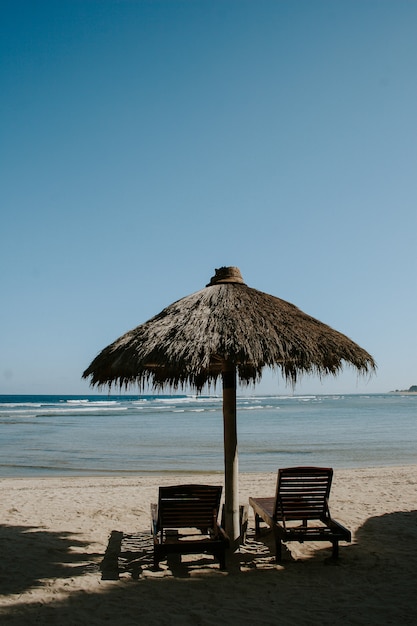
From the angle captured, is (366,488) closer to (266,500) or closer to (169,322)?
(266,500)

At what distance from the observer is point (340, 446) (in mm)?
18141

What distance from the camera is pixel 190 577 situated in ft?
15.0

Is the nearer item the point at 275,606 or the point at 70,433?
the point at 275,606

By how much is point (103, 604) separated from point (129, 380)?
206 centimetres

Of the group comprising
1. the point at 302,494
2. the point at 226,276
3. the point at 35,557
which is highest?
the point at 226,276

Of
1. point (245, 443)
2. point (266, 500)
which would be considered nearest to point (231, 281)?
point (266, 500)

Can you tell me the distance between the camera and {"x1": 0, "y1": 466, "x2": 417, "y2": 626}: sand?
3.81 m

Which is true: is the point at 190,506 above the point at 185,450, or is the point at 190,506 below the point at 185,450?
above

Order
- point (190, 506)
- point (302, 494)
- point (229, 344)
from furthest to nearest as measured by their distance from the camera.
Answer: point (302, 494), point (190, 506), point (229, 344)

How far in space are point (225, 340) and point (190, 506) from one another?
153 centimetres

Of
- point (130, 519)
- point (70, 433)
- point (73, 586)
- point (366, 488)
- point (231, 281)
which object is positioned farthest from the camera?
point (70, 433)

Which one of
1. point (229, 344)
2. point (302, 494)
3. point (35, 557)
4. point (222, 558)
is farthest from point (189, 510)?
point (35, 557)

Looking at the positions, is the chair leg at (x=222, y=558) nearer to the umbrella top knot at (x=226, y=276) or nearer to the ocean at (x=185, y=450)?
the umbrella top knot at (x=226, y=276)

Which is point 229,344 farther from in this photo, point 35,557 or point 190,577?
point 35,557
